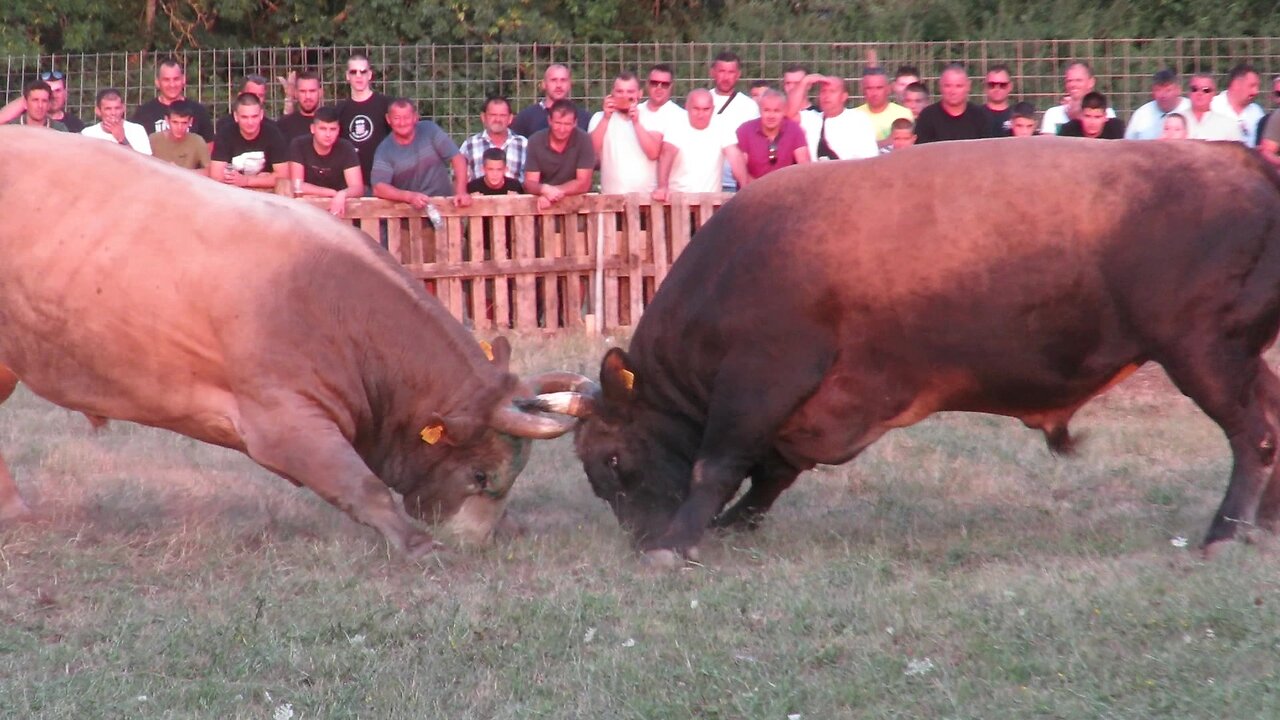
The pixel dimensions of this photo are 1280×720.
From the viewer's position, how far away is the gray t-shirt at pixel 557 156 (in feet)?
39.3

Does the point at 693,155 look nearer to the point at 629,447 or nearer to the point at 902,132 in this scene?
the point at 902,132

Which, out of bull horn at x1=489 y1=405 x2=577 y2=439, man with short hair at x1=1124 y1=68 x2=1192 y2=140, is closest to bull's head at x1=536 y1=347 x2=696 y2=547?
bull horn at x1=489 y1=405 x2=577 y2=439

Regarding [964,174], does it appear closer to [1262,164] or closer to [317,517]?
[1262,164]

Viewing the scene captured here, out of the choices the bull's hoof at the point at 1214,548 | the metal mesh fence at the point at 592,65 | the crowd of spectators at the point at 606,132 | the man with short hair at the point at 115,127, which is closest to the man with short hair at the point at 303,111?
the crowd of spectators at the point at 606,132

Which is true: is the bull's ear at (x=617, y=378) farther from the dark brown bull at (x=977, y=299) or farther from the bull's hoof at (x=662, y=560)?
the bull's hoof at (x=662, y=560)

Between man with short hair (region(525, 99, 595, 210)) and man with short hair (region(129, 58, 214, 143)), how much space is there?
102 inches

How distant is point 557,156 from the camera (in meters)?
12.0

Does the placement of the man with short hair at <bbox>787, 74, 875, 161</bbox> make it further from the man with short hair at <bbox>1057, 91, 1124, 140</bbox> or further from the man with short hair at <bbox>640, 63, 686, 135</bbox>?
the man with short hair at <bbox>1057, 91, 1124, 140</bbox>

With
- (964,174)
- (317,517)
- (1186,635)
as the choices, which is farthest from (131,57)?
(1186,635)

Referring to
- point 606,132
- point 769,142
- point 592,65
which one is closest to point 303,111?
point 606,132

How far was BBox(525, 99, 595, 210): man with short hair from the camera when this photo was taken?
1192cm

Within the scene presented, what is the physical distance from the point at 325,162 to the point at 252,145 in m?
0.65

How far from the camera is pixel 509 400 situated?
23.0ft

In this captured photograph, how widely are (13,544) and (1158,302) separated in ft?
15.6
